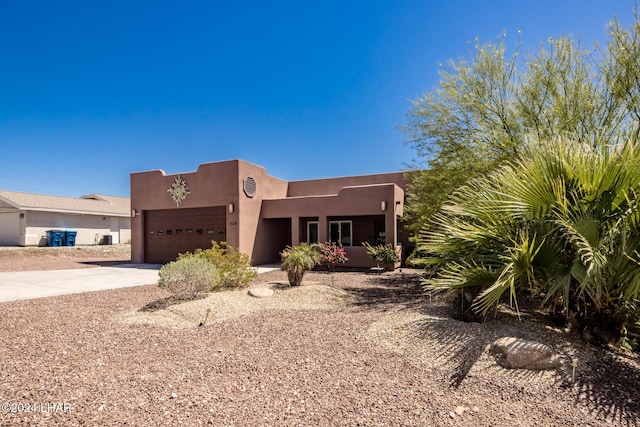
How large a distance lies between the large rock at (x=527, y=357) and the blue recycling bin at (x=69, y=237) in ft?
97.8

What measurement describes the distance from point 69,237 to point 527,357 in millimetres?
30136

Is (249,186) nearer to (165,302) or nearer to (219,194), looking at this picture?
(219,194)

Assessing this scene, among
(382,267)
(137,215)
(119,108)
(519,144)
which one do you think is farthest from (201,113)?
(519,144)

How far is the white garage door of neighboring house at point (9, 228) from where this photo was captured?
24.2 metres

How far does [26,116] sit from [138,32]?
29.8 feet

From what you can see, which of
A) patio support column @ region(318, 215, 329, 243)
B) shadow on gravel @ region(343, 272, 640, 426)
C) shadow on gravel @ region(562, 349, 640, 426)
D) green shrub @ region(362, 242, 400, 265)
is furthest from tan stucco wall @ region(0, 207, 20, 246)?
shadow on gravel @ region(562, 349, 640, 426)

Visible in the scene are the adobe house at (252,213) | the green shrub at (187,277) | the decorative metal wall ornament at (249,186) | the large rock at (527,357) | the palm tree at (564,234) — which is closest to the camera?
the palm tree at (564,234)

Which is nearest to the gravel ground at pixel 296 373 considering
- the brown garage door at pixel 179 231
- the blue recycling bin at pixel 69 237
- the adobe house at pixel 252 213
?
the adobe house at pixel 252 213

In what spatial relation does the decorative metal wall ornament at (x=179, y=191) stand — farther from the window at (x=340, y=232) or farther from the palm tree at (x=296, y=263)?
the palm tree at (x=296, y=263)

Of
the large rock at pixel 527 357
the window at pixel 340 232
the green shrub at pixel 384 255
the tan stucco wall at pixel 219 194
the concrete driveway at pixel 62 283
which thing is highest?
the tan stucco wall at pixel 219 194

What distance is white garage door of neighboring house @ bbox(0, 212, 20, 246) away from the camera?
2421cm

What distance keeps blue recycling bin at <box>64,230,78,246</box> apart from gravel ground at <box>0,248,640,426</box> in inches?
908

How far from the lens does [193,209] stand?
16.6 m

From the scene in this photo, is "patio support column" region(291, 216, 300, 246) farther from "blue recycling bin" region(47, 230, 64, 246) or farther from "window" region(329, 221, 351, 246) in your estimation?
"blue recycling bin" region(47, 230, 64, 246)
